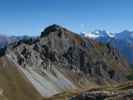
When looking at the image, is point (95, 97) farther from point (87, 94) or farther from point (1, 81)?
point (1, 81)

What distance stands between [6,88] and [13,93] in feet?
18.2

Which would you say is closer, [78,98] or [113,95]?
[113,95]

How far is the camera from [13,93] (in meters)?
192

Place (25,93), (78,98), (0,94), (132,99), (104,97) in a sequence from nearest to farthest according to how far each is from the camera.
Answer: (132,99)
(104,97)
(78,98)
(0,94)
(25,93)

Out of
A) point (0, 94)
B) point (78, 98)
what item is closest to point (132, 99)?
point (78, 98)

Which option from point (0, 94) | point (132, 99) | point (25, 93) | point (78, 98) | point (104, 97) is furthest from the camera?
point (25, 93)

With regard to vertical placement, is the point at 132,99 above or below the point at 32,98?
above

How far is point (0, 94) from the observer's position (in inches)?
7279

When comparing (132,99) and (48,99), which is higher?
(132,99)

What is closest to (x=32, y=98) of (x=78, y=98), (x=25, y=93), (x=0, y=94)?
(x=25, y=93)

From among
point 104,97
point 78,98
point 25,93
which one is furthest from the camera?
point 25,93

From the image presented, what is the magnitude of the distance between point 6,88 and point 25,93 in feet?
40.0

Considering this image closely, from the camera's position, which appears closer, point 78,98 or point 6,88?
point 78,98

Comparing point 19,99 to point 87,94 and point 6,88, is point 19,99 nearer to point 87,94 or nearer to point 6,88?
point 6,88
